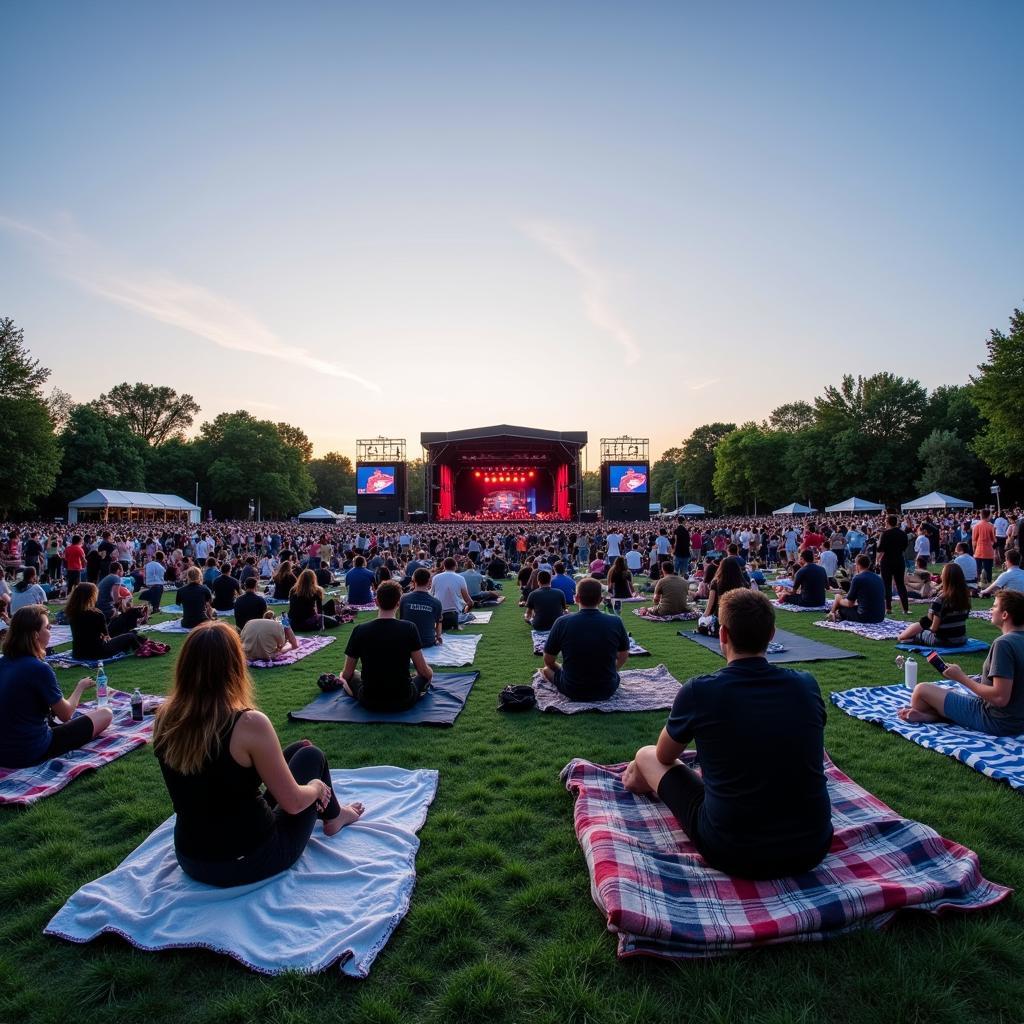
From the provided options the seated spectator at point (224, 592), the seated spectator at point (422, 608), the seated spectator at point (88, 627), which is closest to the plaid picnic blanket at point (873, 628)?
the seated spectator at point (422, 608)

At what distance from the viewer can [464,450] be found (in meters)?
37.0

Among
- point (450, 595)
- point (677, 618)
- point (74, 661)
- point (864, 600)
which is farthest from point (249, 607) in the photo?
point (864, 600)

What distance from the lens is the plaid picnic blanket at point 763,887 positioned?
2.15 metres

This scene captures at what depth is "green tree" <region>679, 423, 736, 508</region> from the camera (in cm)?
7212

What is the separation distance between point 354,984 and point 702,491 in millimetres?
74471

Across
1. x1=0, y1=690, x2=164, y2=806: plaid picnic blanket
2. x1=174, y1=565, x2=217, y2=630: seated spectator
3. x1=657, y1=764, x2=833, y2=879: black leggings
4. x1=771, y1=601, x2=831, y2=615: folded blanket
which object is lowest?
x1=0, y1=690, x2=164, y2=806: plaid picnic blanket

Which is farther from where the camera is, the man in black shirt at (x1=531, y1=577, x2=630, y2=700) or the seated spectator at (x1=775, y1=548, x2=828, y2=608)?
the seated spectator at (x1=775, y1=548, x2=828, y2=608)

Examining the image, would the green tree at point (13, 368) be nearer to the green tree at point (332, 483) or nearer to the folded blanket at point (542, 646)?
the folded blanket at point (542, 646)

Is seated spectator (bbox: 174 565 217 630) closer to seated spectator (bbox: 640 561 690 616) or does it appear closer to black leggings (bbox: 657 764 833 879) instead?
seated spectator (bbox: 640 561 690 616)

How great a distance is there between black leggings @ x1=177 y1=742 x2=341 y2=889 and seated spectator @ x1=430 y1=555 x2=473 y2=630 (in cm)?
615

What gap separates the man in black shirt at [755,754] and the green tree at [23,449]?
124ft

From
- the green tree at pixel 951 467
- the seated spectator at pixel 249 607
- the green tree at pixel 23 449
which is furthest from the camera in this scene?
the green tree at pixel 951 467

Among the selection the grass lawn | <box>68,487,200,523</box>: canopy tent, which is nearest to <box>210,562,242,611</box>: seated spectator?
the grass lawn

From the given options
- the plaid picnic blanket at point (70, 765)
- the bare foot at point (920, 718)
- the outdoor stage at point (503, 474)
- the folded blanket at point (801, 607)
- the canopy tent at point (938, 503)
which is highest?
the outdoor stage at point (503, 474)
